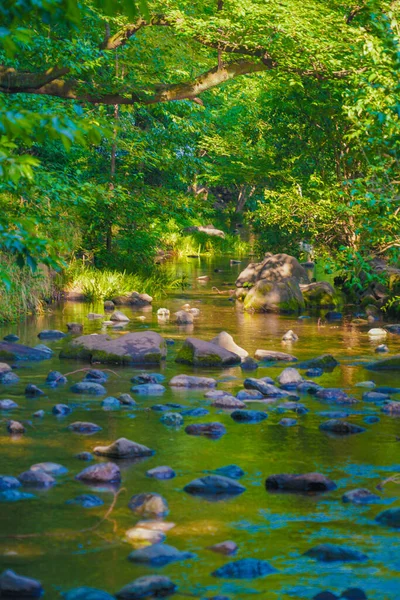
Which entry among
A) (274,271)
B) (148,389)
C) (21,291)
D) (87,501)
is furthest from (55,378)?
(274,271)

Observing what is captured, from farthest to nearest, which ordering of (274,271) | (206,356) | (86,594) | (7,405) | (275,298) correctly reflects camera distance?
(274,271) < (275,298) < (206,356) < (7,405) < (86,594)

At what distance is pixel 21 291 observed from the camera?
17.7m

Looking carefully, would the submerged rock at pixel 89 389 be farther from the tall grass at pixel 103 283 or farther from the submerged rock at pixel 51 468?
the tall grass at pixel 103 283

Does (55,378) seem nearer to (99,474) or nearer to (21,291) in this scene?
(99,474)

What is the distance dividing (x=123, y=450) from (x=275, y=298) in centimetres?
1386

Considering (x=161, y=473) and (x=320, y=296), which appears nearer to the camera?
(x=161, y=473)

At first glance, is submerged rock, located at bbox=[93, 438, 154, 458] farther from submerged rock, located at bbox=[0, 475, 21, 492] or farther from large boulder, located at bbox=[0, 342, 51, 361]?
large boulder, located at bbox=[0, 342, 51, 361]

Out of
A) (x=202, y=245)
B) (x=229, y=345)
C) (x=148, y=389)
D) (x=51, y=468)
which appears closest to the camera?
(x=51, y=468)

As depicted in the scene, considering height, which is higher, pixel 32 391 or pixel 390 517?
pixel 32 391

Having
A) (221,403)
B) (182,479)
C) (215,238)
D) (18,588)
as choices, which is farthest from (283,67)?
(215,238)

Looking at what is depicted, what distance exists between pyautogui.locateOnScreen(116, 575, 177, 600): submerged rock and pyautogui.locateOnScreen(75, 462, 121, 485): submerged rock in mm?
2117

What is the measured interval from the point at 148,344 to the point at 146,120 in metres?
14.7

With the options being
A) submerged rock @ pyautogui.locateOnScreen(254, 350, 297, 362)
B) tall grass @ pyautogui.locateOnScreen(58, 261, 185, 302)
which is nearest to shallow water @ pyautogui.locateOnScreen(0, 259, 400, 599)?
submerged rock @ pyautogui.locateOnScreen(254, 350, 297, 362)

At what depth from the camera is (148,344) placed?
13109 millimetres
